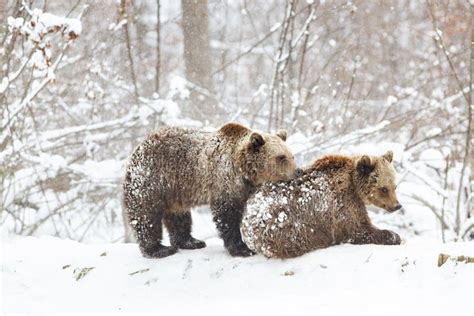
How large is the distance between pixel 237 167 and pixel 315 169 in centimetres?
79

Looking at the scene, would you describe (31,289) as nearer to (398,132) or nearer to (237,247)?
(237,247)

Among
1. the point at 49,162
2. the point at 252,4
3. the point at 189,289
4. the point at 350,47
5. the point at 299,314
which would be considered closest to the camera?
the point at 299,314

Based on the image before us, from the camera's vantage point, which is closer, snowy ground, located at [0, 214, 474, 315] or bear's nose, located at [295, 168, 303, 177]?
snowy ground, located at [0, 214, 474, 315]

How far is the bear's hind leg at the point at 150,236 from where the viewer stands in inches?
265

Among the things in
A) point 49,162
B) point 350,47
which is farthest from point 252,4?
point 49,162

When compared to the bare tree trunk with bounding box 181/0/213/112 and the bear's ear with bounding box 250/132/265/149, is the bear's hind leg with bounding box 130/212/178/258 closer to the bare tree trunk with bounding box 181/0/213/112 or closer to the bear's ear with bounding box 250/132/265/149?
the bear's ear with bounding box 250/132/265/149

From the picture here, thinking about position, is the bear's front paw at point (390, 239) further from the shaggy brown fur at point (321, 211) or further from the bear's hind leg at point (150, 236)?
the bear's hind leg at point (150, 236)

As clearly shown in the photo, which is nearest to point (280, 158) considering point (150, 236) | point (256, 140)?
point (256, 140)

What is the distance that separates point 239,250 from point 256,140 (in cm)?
112

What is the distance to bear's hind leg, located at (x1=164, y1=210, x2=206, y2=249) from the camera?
7070mm

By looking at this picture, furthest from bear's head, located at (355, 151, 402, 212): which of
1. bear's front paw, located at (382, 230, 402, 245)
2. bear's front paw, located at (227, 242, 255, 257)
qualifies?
bear's front paw, located at (227, 242, 255, 257)

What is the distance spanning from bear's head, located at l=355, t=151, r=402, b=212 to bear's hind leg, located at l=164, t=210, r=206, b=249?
6.42ft

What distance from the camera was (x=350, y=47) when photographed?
50.9 feet

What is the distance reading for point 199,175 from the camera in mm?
6598
